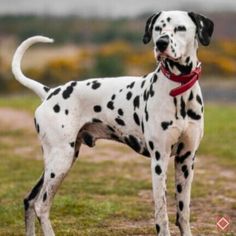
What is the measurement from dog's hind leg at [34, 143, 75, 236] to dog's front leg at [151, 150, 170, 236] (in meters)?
0.98

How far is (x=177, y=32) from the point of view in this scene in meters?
6.79

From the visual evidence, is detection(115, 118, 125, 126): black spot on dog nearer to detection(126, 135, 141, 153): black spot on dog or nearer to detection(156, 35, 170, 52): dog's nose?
detection(126, 135, 141, 153): black spot on dog

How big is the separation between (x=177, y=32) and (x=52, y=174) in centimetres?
196

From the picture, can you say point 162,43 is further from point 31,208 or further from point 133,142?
point 31,208

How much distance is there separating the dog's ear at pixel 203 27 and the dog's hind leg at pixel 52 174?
175 cm

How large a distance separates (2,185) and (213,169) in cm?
395

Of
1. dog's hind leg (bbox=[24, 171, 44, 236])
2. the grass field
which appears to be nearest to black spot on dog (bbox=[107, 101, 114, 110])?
dog's hind leg (bbox=[24, 171, 44, 236])

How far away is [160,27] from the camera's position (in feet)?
22.5

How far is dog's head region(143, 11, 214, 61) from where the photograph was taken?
6.66 metres

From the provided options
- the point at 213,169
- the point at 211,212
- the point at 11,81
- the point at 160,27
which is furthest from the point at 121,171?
the point at 11,81

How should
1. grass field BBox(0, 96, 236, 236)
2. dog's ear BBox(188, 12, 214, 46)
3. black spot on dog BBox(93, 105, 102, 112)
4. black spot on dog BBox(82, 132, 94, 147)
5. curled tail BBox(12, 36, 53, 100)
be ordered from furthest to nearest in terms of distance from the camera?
grass field BBox(0, 96, 236, 236) → curled tail BBox(12, 36, 53, 100) → black spot on dog BBox(82, 132, 94, 147) → black spot on dog BBox(93, 105, 102, 112) → dog's ear BBox(188, 12, 214, 46)

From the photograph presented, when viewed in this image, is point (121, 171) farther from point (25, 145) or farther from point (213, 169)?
point (25, 145)

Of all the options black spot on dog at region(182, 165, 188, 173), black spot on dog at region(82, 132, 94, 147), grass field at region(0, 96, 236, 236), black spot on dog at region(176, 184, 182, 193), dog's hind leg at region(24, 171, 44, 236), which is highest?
black spot on dog at region(82, 132, 94, 147)

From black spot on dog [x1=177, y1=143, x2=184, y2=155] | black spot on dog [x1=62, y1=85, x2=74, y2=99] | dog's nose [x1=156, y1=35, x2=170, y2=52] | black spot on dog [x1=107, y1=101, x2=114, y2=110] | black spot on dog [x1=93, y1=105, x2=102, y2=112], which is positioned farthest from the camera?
black spot on dog [x1=62, y1=85, x2=74, y2=99]
